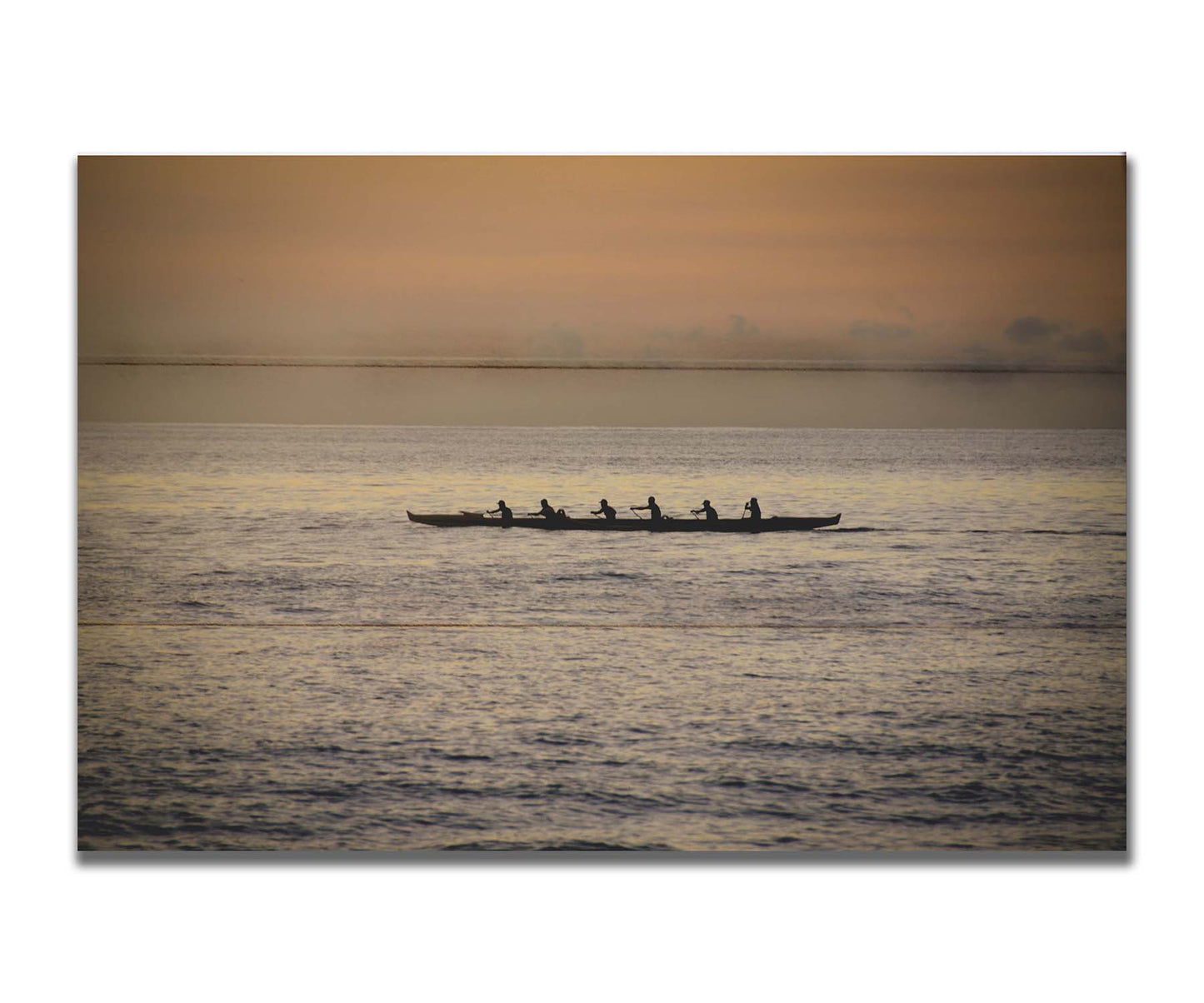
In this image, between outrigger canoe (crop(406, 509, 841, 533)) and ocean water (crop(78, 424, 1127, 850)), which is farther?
outrigger canoe (crop(406, 509, 841, 533))

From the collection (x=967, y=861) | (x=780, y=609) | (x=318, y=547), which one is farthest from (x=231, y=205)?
(x=967, y=861)

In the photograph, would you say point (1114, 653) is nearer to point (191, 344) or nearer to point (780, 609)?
point (780, 609)

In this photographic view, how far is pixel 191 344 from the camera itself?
Result: 4.90m

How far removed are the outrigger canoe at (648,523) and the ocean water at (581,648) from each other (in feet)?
0.11

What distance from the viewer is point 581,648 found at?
16.2 feet

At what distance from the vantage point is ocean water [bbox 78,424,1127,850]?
4805 millimetres

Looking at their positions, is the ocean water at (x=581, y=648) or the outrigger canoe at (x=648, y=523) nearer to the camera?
the ocean water at (x=581, y=648)

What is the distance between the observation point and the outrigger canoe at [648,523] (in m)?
4.93

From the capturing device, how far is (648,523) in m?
5.01

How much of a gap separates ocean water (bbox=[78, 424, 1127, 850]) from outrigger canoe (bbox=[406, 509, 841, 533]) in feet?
0.11

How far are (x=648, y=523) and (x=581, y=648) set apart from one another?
0.45 meters

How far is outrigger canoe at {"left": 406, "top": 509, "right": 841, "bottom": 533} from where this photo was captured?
16.2 feet

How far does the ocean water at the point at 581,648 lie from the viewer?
480 cm

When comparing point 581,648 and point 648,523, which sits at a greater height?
point 648,523
